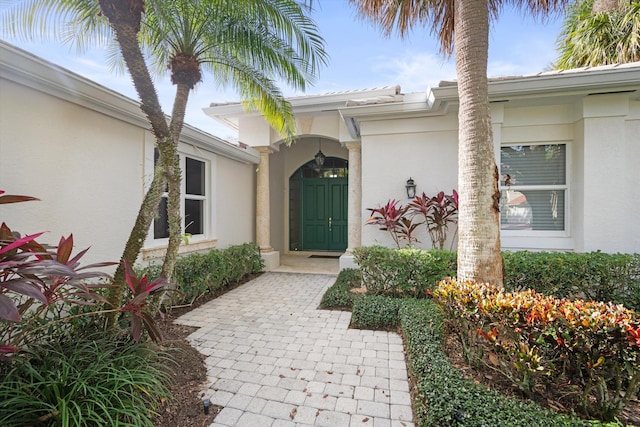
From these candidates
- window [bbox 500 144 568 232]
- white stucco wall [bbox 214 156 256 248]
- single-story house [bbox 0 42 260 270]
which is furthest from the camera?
white stucco wall [bbox 214 156 256 248]

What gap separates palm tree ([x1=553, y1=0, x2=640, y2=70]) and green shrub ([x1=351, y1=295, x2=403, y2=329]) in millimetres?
8738

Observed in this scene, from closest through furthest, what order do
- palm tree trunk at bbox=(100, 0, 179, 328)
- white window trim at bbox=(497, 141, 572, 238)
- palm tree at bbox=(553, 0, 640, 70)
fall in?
palm tree trunk at bbox=(100, 0, 179, 328)
white window trim at bbox=(497, 141, 572, 238)
palm tree at bbox=(553, 0, 640, 70)

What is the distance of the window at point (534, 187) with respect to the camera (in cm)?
589

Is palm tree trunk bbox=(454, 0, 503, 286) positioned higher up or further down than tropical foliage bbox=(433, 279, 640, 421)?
higher up

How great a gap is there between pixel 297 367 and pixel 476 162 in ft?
10.4

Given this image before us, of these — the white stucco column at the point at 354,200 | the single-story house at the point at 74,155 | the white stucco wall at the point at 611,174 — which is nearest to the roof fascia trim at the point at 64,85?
the single-story house at the point at 74,155

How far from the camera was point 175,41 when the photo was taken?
392cm

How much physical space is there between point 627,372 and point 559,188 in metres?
4.61

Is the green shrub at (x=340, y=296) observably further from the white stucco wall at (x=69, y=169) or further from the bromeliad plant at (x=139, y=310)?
the white stucco wall at (x=69, y=169)

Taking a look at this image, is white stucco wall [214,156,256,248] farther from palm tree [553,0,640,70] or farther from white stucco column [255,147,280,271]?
palm tree [553,0,640,70]

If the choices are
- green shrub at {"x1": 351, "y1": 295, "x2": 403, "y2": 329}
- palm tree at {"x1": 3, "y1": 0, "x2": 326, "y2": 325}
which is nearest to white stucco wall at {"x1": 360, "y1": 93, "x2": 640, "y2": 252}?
green shrub at {"x1": 351, "y1": 295, "x2": 403, "y2": 329}

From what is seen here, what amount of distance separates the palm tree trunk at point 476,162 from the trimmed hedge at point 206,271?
4.00m

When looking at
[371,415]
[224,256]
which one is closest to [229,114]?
[224,256]

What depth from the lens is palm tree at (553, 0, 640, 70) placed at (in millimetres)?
7355
